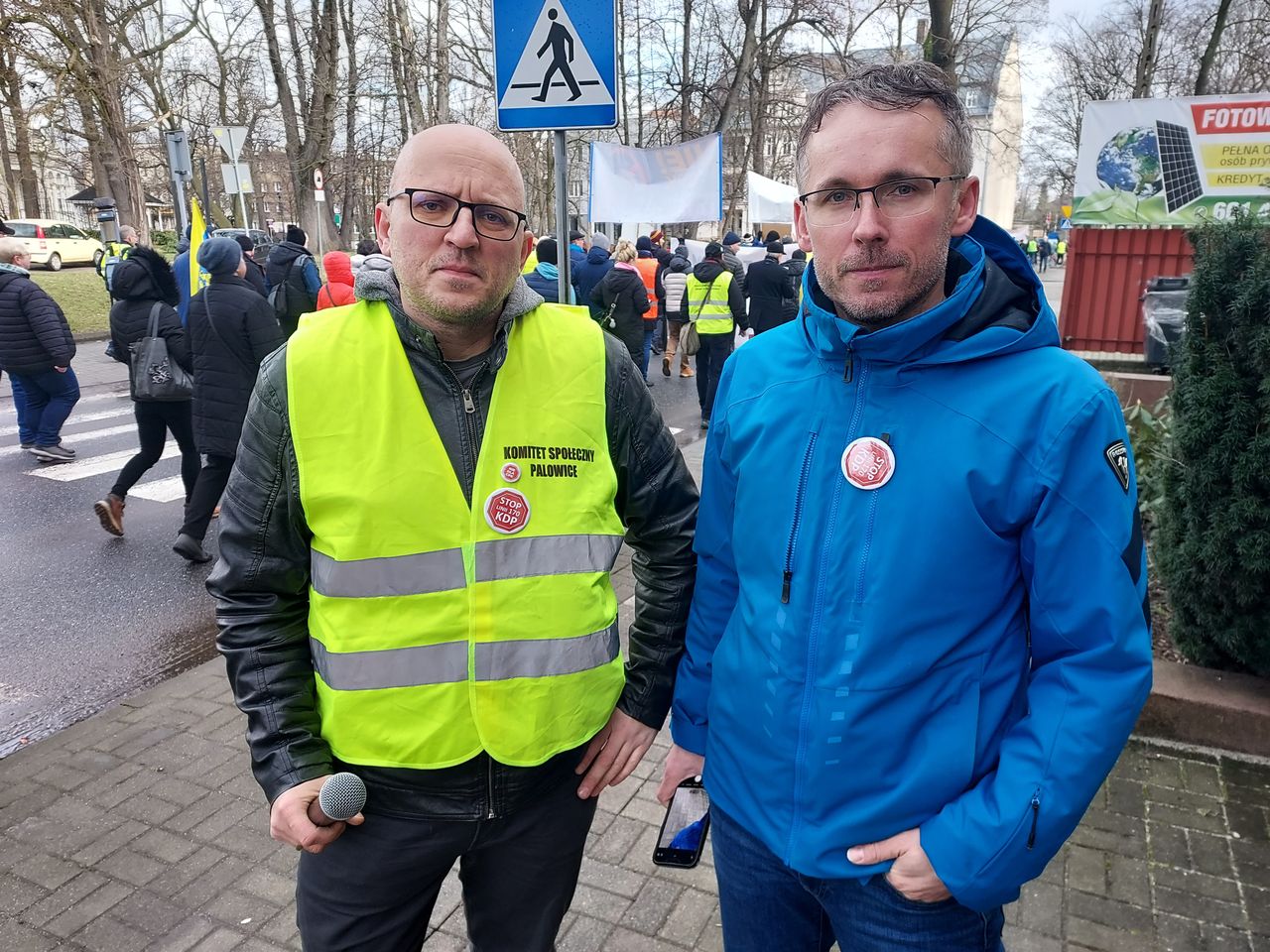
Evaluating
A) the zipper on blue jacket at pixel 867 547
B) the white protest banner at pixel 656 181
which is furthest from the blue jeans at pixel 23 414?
the zipper on blue jacket at pixel 867 547

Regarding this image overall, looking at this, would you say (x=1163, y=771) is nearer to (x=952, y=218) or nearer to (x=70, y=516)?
Result: (x=952, y=218)

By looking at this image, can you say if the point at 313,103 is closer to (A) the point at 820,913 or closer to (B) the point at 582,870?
(B) the point at 582,870

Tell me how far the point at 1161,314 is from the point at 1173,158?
2.07m

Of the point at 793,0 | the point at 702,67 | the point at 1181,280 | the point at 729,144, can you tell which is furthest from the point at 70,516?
the point at 729,144

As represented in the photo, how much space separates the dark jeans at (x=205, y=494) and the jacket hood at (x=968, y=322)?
5.40m

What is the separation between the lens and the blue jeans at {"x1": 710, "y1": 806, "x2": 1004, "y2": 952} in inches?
60.6

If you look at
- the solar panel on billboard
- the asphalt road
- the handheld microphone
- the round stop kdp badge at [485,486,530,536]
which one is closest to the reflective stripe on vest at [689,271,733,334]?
the solar panel on billboard

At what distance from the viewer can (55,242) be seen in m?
31.0

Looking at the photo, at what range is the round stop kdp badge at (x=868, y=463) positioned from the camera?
1503mm

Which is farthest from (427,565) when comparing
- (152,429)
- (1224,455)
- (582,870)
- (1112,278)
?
(1112,278)

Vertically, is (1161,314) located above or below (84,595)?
above

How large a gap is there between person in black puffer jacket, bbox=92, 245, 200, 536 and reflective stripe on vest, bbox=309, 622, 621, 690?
5.67 meters

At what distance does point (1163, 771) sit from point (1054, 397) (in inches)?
110

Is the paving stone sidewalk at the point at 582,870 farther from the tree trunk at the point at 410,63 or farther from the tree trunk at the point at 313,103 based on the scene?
the tree trunk at the point at 313,103
